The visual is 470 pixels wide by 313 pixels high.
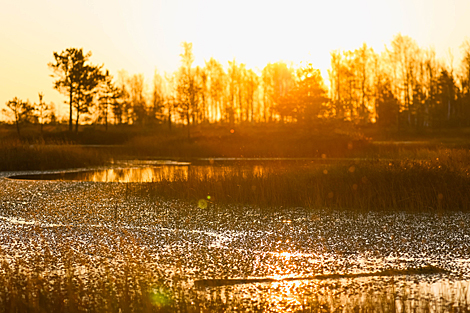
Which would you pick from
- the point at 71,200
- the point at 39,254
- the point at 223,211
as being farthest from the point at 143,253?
the point at 71,200

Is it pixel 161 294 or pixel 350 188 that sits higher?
pixel 350 188

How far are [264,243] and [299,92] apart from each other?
2904 cm

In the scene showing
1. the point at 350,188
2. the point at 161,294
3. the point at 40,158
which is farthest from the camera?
the point at 40,158

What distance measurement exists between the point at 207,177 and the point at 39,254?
273 inches

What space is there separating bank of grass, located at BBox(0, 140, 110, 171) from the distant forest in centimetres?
1702

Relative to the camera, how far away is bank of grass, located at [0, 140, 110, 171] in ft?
63.5

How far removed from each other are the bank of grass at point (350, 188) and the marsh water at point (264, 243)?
623 millimetres

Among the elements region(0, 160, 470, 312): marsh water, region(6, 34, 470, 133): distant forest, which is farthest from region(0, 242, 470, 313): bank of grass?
region(6, 34, 470, 133): distant forest

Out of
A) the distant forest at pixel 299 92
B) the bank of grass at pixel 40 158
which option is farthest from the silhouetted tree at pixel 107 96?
the bank of grass at pixel 40 158

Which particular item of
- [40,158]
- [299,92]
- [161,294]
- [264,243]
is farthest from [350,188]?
[299,92]

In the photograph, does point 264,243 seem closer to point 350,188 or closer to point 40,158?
point 350,188

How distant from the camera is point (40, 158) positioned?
20016 mm

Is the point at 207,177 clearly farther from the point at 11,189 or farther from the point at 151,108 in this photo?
the point at 151,108

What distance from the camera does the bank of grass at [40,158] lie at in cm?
1936
